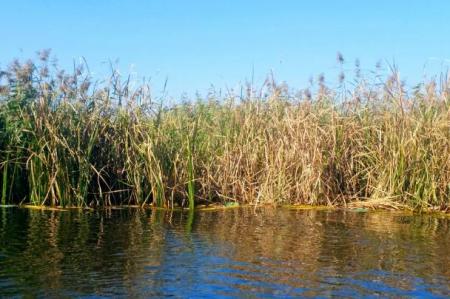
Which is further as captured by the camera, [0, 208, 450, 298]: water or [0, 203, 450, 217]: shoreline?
[0, 203, 450, 217]: shoreline

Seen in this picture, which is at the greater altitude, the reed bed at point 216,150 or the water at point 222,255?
the reed bed at point 216,150

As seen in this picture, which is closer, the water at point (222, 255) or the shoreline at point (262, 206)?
the water at point (222, 255)

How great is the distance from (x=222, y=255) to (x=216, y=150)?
139 inches

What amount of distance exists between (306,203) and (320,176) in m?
0.37

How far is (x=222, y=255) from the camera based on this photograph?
4082 millimetres

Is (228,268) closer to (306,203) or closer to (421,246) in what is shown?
(421,246)

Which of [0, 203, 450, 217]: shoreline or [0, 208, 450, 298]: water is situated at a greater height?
[0, 203, 450, 217]: shoreline

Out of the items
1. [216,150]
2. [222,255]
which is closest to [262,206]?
[216,150]

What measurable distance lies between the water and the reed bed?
2.19ft

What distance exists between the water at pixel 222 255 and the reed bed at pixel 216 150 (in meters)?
0.67

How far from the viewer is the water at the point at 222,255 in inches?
127

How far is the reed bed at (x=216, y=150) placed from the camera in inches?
262

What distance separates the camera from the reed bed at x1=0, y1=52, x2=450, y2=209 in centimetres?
666

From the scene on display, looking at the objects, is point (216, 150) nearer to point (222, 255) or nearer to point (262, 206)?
point (262, 206)
